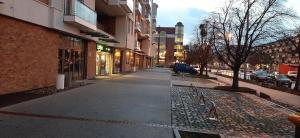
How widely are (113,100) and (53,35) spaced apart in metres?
7.17

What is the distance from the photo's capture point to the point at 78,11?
2455 centimetres

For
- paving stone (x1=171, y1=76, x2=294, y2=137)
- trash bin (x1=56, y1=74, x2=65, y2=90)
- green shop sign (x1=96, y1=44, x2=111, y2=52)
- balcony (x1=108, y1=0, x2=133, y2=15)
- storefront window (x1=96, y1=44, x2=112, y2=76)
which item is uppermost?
balcony (x1=108, y1=0, x2=133, y2=15)

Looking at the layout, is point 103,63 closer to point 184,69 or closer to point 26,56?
point 26,56

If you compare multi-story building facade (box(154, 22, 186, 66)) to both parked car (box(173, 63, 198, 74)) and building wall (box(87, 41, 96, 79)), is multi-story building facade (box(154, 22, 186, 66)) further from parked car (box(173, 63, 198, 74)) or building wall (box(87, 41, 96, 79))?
building wall (box(87, 41, 96, 79))

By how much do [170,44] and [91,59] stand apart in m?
121

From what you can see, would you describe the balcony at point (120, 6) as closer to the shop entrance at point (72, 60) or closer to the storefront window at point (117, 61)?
the storefront window at point (117, 61)

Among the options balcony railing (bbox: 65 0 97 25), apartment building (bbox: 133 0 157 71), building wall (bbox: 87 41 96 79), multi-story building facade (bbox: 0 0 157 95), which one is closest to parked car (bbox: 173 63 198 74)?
apartment building (bbox: 133 0 157 71)

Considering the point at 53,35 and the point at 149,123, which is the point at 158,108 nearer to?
the point at 149,123

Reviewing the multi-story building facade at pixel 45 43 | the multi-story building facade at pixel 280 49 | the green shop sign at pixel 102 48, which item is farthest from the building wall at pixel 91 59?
the multi-story building facade at pixel 280 49

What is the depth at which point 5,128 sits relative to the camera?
9.38 meters

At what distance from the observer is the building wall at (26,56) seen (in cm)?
1609

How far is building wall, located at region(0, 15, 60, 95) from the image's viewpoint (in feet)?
52.8

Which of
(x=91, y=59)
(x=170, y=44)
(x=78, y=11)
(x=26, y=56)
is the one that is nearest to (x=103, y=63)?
(x=91, y=59)

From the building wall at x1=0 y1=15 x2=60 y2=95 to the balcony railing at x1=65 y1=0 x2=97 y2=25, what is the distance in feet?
5.74
